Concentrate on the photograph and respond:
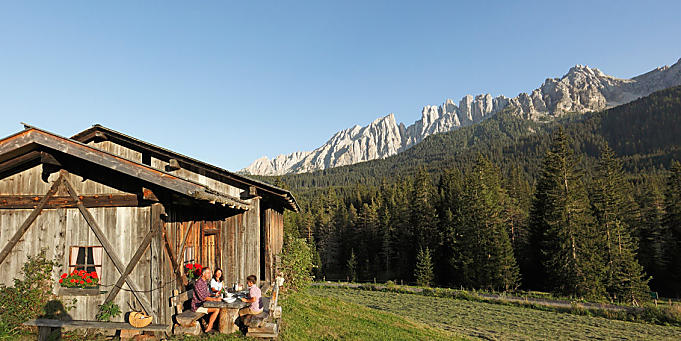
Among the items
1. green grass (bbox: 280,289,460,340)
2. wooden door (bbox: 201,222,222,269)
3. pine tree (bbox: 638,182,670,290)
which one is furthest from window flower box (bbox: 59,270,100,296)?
pine tree (bbox: 638,182,670,290)

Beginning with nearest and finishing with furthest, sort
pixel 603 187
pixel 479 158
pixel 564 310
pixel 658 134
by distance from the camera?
pixel 564 310
pixel 603 187
pixel 479 158
pixel 658 134

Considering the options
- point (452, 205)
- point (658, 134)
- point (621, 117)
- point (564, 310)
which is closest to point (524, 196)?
point (452, 205)

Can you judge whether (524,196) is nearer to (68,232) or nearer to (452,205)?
(452,205)

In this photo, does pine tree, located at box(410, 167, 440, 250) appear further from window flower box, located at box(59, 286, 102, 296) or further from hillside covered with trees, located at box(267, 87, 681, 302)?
window flower box, located at box(59, 286, 102, 296)

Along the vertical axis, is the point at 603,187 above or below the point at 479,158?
below

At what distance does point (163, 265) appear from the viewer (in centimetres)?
862

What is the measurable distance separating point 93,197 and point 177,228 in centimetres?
219

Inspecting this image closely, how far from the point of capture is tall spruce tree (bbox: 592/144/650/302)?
35.0 meters

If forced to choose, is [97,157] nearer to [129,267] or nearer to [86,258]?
[86,258]

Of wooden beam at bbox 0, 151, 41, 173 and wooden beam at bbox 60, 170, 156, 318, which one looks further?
wooden beam at bbox 0, 151, 41, 173

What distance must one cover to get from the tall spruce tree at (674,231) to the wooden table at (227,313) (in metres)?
54.6

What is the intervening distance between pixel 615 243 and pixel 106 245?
46.3 metres

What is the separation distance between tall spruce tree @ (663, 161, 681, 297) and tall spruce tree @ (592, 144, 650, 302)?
815cm

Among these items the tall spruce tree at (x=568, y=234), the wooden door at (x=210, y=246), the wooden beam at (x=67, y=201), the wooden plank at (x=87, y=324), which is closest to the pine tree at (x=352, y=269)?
the tall spruce tree at (x=568, y=234)
